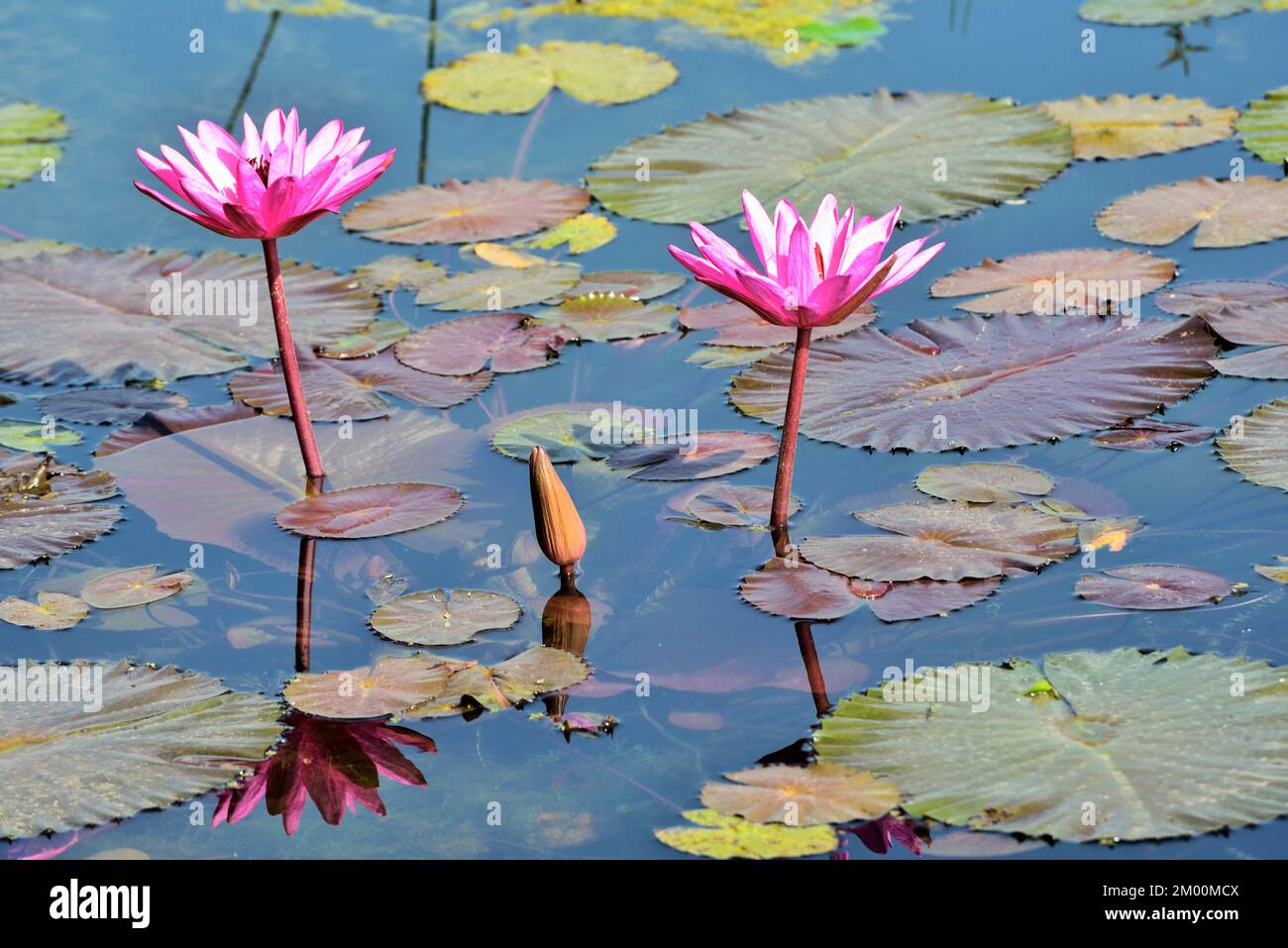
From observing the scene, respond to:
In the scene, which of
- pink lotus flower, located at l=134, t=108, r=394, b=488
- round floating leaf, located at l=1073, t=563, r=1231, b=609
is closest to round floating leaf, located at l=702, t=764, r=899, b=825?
round floating leaf, located at l=1073, t=563, r=1231, b=609

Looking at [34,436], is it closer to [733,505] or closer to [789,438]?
[733,505]

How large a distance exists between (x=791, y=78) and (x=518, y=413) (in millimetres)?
2843

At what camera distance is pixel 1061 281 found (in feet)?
14.1

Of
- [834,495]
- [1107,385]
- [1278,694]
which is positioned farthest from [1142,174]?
[1278,694]

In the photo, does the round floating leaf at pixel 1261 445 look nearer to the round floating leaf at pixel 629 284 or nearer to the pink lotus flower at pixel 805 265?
the pink lotus flower at pixel 805 265

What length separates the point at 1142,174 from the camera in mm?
5078

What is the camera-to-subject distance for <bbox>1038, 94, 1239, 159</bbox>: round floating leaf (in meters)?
5.20

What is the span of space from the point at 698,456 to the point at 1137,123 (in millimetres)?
2667

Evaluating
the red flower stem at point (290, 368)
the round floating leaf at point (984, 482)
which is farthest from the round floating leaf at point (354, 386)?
the round floating leaf at point (984, 482)

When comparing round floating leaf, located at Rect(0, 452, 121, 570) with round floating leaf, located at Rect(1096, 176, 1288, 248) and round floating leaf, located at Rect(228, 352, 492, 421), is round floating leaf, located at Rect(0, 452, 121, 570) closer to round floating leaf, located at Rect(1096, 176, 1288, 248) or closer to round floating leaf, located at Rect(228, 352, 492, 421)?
round floating leaf, located at Rect(228, 352, 492, 421)

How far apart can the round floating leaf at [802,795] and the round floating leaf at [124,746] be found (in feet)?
2.94

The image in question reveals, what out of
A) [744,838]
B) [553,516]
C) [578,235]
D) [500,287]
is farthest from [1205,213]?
[744,838]
